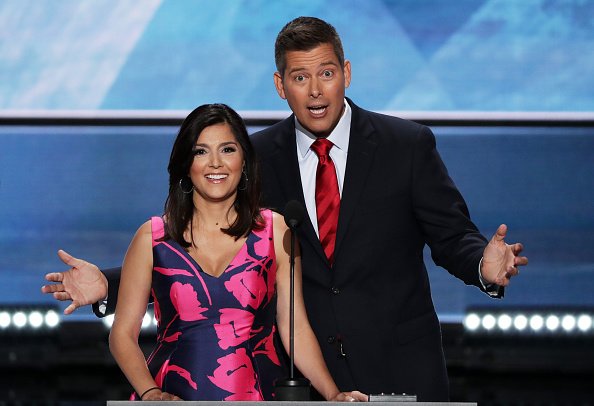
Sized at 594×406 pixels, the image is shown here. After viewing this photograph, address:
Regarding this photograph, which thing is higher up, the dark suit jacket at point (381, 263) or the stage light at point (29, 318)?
the stage light at point (29, 318)

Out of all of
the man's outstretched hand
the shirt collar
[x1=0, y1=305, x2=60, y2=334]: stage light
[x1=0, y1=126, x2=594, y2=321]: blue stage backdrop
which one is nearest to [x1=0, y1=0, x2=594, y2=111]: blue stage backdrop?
[x1=0, y1=126, x2=594, y2=321]: blue stage backdrop

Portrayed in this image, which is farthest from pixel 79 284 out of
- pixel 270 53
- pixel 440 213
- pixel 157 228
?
pixel 270 53

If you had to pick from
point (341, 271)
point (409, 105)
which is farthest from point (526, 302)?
point (341, 271)

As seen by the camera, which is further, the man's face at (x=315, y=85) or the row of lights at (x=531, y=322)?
the row of lights at (x=531, y=322)

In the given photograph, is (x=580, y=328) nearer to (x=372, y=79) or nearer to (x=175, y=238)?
(x=372, y=79)

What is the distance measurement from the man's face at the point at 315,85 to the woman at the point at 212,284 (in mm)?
200

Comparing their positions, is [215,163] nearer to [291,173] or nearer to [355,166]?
[291,173]

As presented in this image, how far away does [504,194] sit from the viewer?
448cm

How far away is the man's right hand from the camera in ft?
8.48

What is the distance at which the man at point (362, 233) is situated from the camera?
2.82 meters

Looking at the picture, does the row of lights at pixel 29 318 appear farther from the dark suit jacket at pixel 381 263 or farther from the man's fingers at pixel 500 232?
the man's fingers at pixel 500 232

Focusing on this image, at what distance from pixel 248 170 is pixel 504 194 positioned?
1.99m

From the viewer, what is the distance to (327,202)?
286 cm

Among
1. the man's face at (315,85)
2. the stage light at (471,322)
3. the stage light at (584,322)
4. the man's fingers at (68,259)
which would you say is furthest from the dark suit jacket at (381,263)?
the stage light at (584,322)
